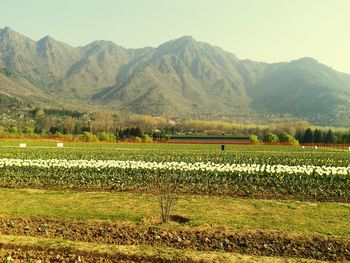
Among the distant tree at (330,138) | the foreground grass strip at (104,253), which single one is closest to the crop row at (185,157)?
the foreground grass strip at (104,253)

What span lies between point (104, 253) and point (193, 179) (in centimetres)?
1714

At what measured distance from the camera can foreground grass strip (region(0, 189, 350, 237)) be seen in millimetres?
14789

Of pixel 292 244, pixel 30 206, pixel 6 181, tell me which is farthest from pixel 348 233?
pixel 6 181

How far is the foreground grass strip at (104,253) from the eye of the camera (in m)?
10.8

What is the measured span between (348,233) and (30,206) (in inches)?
513

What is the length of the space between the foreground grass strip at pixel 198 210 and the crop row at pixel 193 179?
3.24 metres

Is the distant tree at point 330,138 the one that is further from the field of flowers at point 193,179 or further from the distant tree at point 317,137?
the field of flowers at point 193,179

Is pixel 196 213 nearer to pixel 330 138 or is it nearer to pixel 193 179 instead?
pixel 193 179

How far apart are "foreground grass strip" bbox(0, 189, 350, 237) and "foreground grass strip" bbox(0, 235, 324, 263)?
9.37ft

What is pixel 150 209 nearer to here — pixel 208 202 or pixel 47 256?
pixel 208 202

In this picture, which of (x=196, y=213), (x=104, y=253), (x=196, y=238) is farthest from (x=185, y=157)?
(x=104, y=253)

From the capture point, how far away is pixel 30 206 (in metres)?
17.6

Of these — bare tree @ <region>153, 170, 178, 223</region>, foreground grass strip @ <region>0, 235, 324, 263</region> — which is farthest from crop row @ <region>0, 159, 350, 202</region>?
foreground grass strip @ <region>0, 235, 324, 263</region>

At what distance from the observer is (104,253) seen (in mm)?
11117
